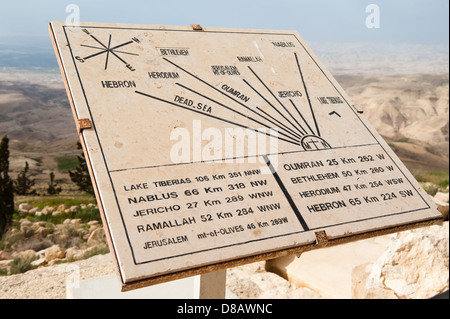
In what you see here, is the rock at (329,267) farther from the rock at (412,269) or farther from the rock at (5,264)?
the rock at (5,264)

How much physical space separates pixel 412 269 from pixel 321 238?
2.30m

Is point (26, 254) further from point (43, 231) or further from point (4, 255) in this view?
point (43, 231)

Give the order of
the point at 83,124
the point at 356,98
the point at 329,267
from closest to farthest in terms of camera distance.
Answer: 1. the point at 83,124
2. the point at 329,267
3. the point at 356,98

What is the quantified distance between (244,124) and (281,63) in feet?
2.55

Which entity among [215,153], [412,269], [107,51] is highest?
[107,51]

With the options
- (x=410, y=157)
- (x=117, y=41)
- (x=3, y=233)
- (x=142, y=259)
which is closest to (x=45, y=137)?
(x=3, y=233)

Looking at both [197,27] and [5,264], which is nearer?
[197,27]

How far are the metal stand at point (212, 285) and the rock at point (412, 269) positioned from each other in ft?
5.73

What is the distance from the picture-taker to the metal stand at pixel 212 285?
2.86 meters

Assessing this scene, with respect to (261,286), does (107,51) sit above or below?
above

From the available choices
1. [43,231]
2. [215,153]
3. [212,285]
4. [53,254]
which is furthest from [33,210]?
[215,153]

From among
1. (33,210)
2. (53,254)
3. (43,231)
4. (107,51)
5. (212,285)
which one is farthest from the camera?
(33,210)

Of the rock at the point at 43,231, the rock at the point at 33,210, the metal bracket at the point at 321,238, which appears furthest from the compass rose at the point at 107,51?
the rock at the point at 33,210

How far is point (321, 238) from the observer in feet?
7.03
